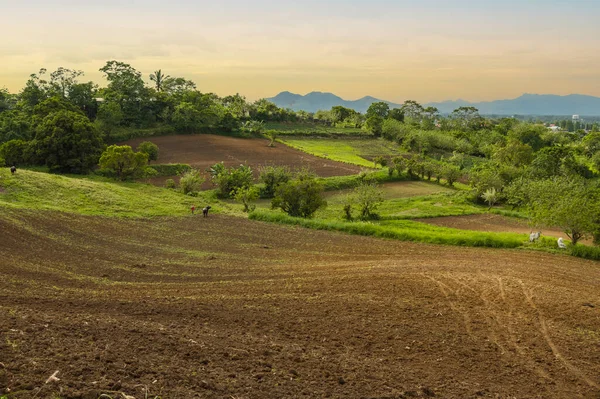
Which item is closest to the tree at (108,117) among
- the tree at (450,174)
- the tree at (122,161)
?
the tree at (122,161)

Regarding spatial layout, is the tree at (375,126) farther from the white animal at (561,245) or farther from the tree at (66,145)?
the white animal at (561,245)

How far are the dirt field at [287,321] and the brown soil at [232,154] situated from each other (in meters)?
41.6

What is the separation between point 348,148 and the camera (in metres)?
102

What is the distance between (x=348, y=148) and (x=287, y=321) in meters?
89.5

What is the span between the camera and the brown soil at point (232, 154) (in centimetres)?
7269

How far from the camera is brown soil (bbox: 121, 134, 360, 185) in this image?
238 feet

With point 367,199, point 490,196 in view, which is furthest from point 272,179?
point 490,196

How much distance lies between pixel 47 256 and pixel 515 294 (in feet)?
73.7

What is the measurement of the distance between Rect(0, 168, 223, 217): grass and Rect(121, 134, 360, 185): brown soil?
2027cm

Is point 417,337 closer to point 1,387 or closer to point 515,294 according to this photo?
point 515,294

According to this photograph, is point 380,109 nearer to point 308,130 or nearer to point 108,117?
point 308,130

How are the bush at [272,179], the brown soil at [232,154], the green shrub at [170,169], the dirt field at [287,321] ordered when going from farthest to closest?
the brown soil at [232,154] → the green shrub at [170,169] → the bush at [272,179] → the dirt field at [287,321]

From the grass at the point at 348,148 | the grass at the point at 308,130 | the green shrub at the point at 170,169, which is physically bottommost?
the green shrub at the point at 170,169

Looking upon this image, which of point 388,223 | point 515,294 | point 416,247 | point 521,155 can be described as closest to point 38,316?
point 515,294
